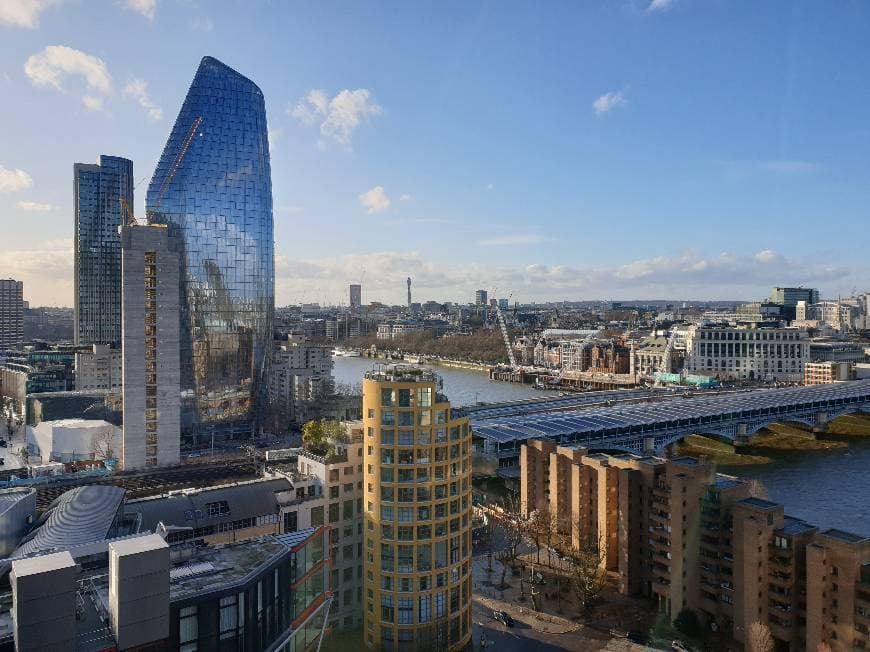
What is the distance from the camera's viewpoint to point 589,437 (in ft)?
66.0

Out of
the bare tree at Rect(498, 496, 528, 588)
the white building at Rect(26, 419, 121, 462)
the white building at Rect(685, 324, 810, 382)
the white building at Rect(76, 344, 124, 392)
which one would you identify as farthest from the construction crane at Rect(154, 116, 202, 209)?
the white building at Rect(685, 324, 810, 382)

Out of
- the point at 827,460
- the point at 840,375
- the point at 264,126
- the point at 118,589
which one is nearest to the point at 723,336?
the point at 840,375

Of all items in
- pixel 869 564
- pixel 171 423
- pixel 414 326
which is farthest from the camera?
pixel 414 326

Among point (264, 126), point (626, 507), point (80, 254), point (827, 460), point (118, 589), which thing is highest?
point (264, 126)

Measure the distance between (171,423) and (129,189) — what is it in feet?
106

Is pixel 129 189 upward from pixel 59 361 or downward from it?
upward

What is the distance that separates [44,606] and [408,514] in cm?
449

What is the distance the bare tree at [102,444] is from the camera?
1950 cm

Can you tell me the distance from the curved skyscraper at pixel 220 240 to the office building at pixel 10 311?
37.4 m

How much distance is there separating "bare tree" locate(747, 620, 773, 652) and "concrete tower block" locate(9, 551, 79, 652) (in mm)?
7191

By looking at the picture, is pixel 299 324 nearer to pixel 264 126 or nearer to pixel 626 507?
pixel 264 126

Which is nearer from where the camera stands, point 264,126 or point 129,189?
point 264,126

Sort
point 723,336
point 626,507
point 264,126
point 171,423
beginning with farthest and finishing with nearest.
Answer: point 723,336, point 264,126, point 171,423, point 626,507

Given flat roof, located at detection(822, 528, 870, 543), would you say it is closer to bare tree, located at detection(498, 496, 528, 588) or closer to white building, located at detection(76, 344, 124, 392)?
bare tree, located at detection(498, 496, 528, 588)
